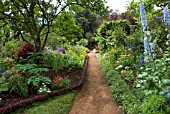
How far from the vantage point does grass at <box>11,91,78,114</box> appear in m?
4.14

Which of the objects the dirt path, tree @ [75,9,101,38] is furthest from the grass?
tree @ [75,9,101,38]

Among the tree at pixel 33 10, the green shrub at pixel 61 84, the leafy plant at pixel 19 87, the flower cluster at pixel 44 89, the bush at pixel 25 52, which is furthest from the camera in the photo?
the bush at pixel 25 52

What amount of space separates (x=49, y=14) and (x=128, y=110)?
626 centimetres

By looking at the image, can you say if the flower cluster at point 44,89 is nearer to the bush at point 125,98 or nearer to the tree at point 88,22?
the bush at point 125,98

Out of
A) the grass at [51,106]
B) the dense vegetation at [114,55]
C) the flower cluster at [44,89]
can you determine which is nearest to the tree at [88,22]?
the dense vegetation at [114,55]

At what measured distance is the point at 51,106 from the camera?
438 centimetres

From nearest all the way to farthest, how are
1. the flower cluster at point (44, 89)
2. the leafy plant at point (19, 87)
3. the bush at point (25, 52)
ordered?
the leafy plant at point (19, 87) < the flower cluster at point (44, 89) < the bush at point (25, 52)

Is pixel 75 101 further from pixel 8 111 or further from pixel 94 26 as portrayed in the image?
pixel 94 26

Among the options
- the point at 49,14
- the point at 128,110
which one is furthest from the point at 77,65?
the point at 128,110

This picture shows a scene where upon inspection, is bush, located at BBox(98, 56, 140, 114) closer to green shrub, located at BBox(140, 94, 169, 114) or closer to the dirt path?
the dirt path

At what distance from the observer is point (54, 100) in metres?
4.73

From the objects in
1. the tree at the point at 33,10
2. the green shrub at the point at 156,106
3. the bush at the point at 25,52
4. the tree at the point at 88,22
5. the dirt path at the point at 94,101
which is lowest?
the dirt path at the point at 94,101

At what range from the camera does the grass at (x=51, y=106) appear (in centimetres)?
414

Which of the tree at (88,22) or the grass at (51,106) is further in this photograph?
the tree at (88,22)
